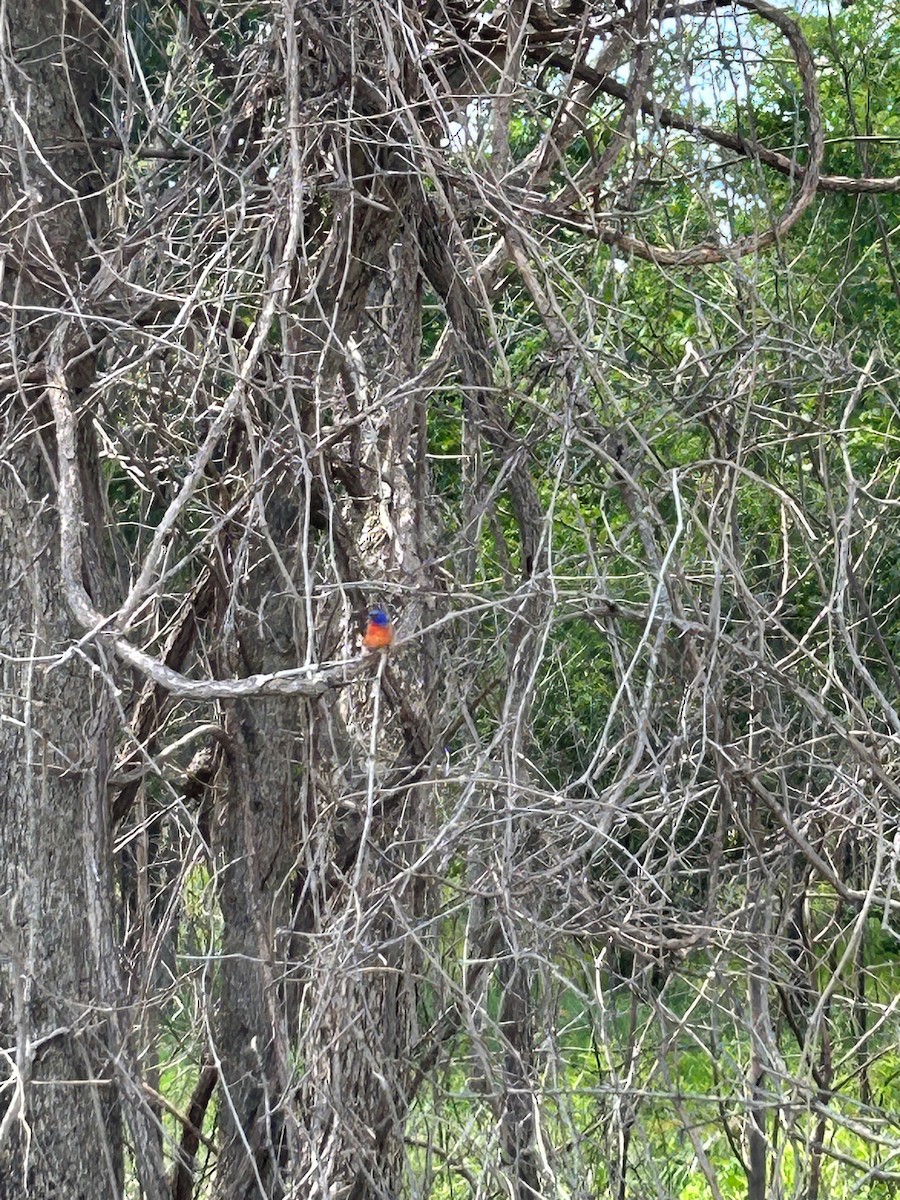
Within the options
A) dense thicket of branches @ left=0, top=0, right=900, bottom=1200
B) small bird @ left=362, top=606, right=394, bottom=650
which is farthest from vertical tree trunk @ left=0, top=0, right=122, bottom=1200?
small bird @ left=362, top=606, right=394, bottom=650

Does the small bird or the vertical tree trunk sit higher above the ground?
the small bird

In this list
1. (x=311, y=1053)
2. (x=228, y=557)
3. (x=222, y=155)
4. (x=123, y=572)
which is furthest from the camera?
(x=123, y=572)

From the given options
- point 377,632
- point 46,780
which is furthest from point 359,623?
point 46,780

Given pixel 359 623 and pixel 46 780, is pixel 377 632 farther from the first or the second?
pixel 46 780

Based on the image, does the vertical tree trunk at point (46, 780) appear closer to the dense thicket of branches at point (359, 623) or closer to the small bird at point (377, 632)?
the dense thicket of branches at point (359, 623)

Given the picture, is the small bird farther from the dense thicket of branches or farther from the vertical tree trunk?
the vertical tree trunk

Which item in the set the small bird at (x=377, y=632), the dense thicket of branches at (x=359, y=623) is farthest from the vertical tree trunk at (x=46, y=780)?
the small bird at (x=377, y=632)

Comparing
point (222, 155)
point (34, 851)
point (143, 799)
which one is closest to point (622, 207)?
point (222, 155)

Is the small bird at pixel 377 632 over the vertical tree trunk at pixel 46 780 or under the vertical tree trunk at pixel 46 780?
over

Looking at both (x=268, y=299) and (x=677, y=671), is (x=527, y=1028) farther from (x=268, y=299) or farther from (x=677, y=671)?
(x=268, y=299)

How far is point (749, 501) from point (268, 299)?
2.97 m

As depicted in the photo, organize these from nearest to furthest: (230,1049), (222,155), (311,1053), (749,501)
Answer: (311,1053)
(222,155)
(230,1049)
(749,501)

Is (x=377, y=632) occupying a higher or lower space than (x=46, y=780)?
higher

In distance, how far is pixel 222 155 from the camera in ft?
8.10
